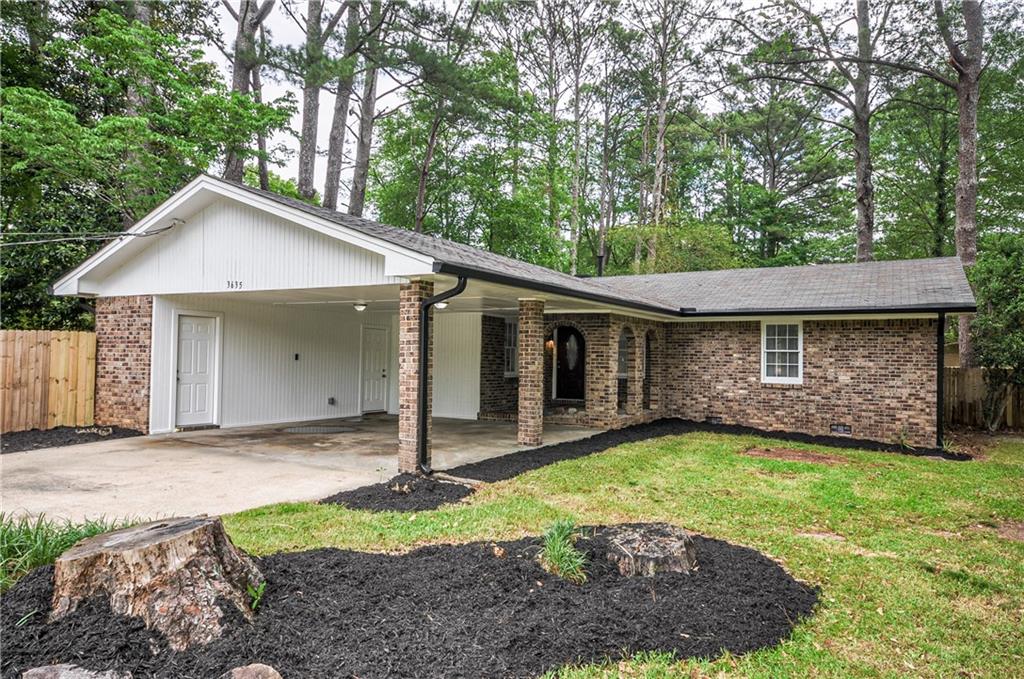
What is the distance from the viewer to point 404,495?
6180mm

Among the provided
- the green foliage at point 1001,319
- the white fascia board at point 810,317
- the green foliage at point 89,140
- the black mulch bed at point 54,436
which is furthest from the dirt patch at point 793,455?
the green foliage at point 89,140

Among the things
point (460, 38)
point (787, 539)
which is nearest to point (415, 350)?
point (787, 539)

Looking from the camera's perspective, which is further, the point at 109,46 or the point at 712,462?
the point at 109,46

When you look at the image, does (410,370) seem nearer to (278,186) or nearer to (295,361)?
(295,361)

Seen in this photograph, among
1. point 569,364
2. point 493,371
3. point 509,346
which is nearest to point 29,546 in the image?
point 493,371

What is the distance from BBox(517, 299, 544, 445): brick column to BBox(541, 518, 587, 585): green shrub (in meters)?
5.52

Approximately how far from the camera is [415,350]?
708 cm

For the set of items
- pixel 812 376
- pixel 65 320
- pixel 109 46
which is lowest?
pixel 812 376

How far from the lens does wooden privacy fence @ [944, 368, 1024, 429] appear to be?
41.2ft

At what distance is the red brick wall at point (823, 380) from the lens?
409 inches

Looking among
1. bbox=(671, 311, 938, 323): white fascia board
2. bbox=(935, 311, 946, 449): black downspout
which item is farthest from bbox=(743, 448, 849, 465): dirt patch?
bbox=(671, 311, 938, 323): white fascia board

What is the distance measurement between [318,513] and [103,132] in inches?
399

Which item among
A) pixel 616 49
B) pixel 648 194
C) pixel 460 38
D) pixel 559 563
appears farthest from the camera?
pixel 648 194

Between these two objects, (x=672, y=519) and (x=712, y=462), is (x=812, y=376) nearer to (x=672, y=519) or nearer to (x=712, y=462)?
(x=712, y=462)
